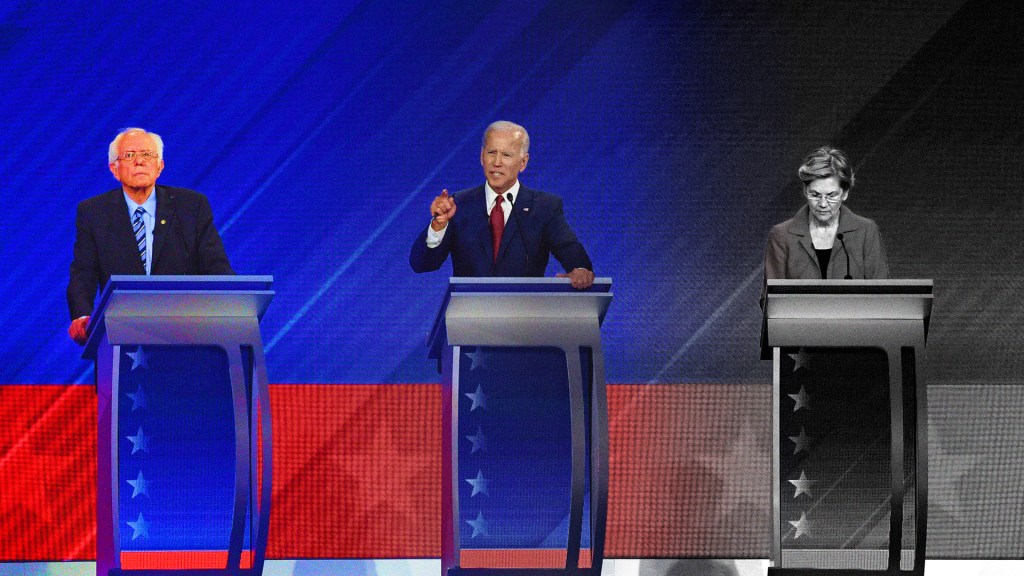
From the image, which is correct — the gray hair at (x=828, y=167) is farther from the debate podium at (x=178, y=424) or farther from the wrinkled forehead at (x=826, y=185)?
the debate podium at (x=178, y=424)

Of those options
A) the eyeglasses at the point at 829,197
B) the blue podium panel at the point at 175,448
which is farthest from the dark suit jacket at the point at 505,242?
the blue podium panel at the point at 175,448

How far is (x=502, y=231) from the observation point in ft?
15.3

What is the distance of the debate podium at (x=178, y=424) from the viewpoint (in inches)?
158

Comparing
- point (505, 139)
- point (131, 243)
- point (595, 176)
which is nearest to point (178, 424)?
point (131, 243)

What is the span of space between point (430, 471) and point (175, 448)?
6.30ft

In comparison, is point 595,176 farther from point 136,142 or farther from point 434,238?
point 136,142

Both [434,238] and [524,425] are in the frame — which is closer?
[524,425]

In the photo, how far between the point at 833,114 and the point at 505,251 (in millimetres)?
1937

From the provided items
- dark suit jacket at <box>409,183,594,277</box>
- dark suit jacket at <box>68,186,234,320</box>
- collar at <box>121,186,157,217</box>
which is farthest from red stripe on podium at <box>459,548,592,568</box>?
collar at <box>121,186,157,217</box>

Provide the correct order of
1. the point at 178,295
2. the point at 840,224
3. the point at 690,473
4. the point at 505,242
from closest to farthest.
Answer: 1. the point at 178,295
2. the point at 840,224
3. the point at 505,242
4. the point at 690,473

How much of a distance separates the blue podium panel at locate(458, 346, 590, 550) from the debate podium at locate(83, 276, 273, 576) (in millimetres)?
578

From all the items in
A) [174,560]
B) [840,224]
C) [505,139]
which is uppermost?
[505,139]

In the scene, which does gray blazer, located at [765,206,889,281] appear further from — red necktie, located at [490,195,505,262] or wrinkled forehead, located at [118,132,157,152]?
wrinkled forehead, located at [118,132,157,152]

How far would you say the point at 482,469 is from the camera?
4152 mm
